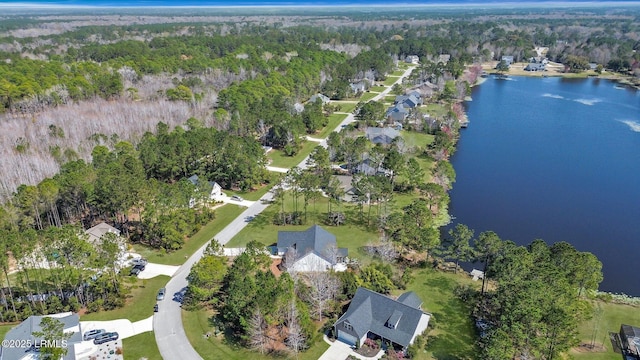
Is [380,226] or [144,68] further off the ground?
[144,68]

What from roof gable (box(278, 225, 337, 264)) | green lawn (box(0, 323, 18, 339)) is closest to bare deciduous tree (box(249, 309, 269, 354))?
roof gable (box(278, 225, 337, 264))

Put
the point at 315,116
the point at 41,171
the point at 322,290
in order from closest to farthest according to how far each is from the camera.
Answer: the point at 322,290 → the point at 41,171 → the point at 315,116

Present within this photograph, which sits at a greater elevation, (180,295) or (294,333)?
(294,333)

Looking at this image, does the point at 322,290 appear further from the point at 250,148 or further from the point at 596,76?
the point at 596,76

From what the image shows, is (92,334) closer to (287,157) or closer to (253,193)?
(253,193)

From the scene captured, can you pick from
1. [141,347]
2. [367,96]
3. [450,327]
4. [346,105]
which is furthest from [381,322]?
[367,96]

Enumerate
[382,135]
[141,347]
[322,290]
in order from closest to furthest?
[141,347], [322,290], [382,135]

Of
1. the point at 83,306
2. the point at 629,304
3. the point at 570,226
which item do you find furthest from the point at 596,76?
the point at 83,306
